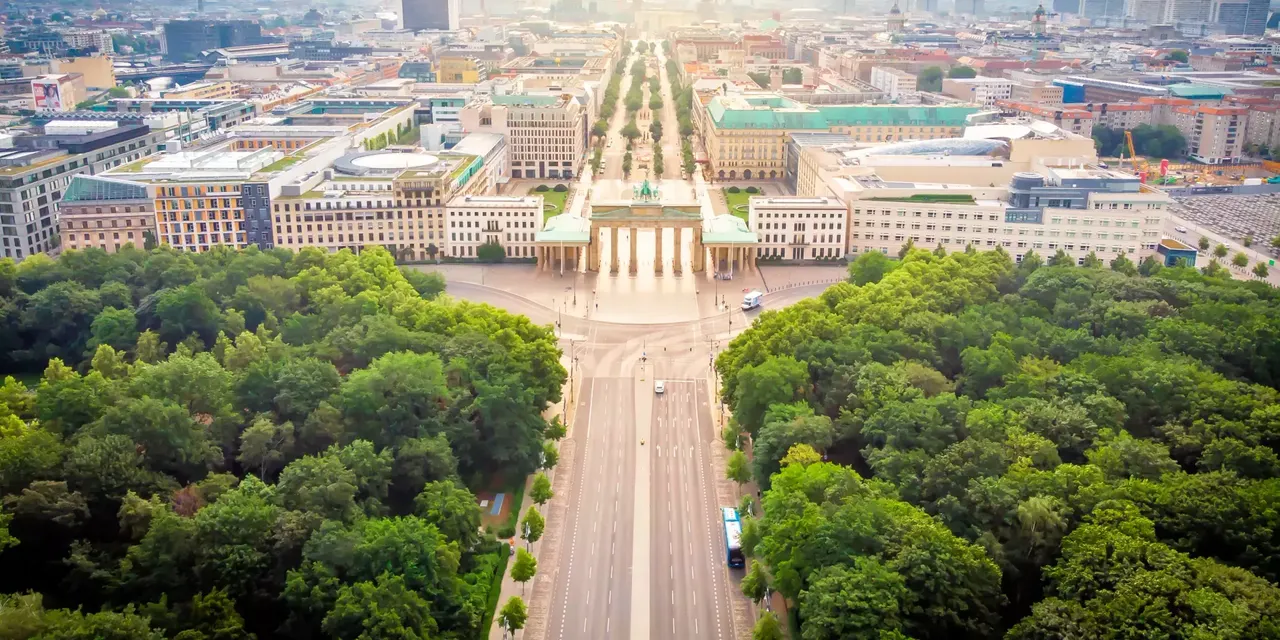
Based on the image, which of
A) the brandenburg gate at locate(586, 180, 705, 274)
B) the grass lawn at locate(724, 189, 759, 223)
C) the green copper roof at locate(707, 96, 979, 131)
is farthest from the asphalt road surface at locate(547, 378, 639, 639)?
the green copper roof at locate(707, 96, 979, 131)

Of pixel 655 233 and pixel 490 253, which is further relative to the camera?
pixel 490 253

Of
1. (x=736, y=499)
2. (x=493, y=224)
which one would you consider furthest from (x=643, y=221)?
(x=736, y=499)

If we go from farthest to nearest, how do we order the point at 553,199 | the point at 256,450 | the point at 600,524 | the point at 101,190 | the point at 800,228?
the point at 553,199 → the point at 800,228 → the point at 101,190 → the point at 600,524 → the point at 256,450

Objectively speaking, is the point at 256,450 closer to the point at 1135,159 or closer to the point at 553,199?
the point at 553,199

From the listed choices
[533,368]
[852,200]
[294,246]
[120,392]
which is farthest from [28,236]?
[852,200]

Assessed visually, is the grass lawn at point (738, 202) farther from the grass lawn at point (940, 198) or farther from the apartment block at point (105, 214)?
the apartment block at point (105, 214)

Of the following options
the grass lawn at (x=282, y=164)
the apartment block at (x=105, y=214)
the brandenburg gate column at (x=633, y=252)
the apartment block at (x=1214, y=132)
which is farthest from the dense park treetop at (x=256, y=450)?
the apartment block at (x=1214, y=132)

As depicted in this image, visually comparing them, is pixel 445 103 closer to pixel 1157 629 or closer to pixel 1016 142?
pixel 1016 142
